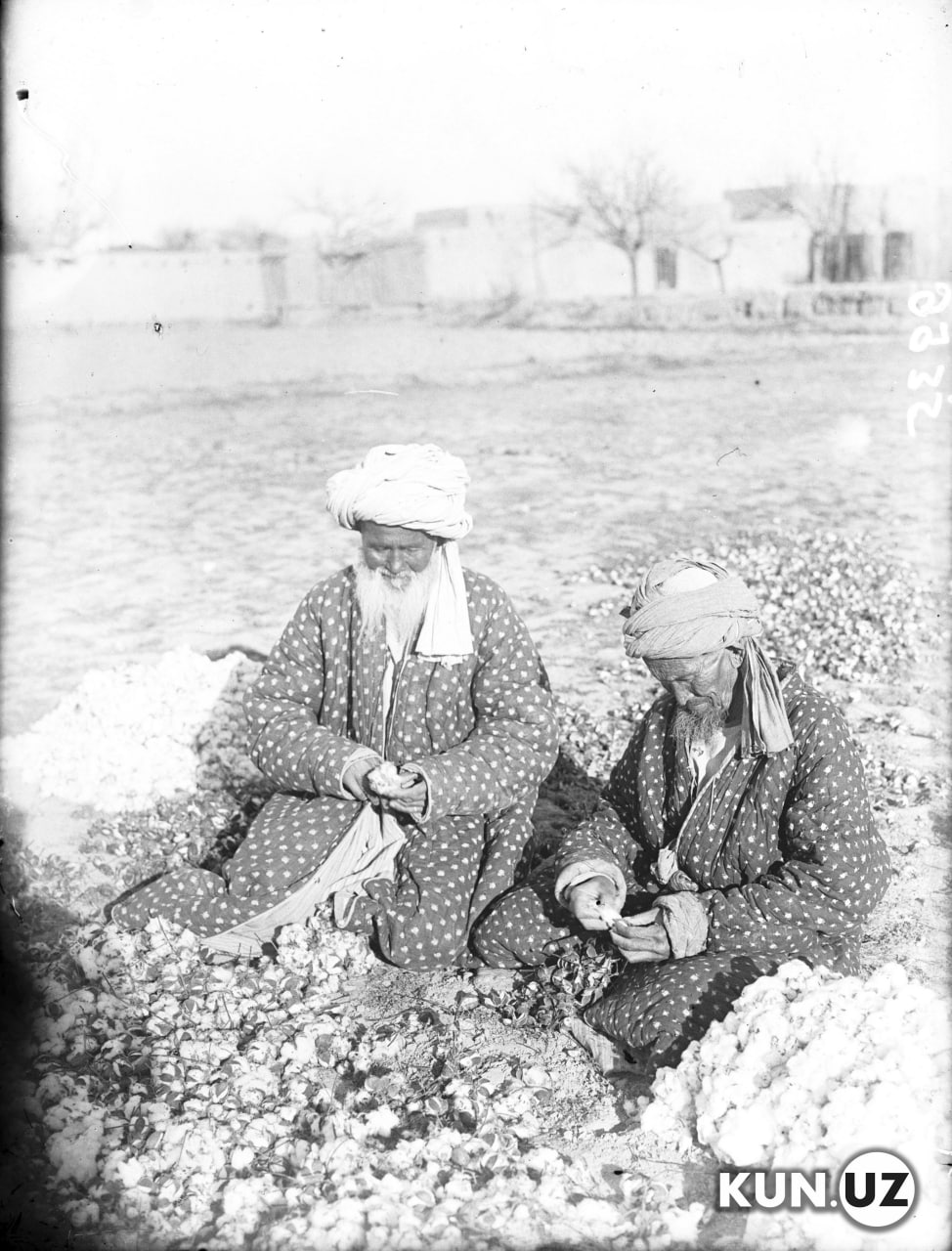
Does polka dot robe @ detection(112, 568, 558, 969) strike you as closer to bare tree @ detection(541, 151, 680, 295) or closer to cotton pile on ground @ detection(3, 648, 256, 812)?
cotton pile on ground @ detection(3, 648, 256, 812)

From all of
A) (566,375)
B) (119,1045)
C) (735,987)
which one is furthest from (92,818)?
(566,375)

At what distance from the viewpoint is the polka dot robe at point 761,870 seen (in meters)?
3.73

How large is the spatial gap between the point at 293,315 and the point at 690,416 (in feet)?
25.1

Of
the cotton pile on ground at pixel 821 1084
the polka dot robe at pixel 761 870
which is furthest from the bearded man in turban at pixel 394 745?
the cotton pile on ground at pixel 821 1084

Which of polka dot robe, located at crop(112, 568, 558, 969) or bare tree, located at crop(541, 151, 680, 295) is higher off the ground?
bare tree, located at crop(541, 151, 680, 295)

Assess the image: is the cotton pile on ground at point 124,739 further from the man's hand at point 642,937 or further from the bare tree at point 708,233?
the bare tree at point 708,233

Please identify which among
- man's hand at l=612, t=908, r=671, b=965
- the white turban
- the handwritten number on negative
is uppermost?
the handwritten number on negative

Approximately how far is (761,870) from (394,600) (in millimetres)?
1538

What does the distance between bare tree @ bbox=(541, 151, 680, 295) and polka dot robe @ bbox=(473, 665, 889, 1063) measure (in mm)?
17198

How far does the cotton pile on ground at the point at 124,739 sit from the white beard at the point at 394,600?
1.67m

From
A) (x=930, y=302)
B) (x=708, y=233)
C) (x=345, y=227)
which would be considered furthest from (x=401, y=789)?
(x=708, y=233)

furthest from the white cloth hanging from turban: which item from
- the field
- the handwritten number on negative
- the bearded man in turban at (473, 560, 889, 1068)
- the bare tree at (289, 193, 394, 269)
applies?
the bare tree at (289, 193, 394, 269)

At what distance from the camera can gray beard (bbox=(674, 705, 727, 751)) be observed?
3.94 metres

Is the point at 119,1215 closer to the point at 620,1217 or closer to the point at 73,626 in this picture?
the point at 620,1217
